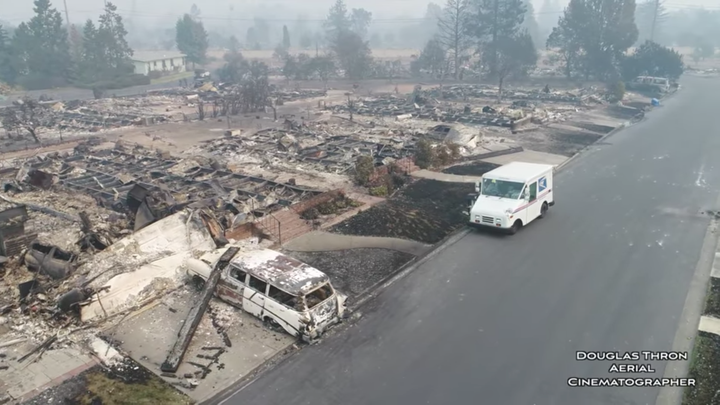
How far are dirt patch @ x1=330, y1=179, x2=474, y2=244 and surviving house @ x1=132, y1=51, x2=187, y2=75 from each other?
76247 mm

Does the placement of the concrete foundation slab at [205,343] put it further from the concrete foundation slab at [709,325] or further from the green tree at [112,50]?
the green tree at [112,50]

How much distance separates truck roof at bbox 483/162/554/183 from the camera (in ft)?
61.2

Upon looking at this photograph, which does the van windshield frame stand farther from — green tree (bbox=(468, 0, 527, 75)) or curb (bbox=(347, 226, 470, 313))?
green tree (bbox=(468, 0, 527, 75))

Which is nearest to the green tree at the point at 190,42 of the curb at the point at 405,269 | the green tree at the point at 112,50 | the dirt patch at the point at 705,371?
the green tree at the point at 112,50

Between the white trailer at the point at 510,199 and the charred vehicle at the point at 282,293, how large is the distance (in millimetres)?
7149

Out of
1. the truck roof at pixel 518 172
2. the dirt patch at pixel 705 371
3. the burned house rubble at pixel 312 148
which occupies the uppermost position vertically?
the truck roof at pixel 518 172

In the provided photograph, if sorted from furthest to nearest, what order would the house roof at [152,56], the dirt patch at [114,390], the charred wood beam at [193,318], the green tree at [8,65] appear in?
the house roof at [152,56]
the green tree at [8,65]
the charred wood beam at [193,318]
the dirt patch at [114,390]

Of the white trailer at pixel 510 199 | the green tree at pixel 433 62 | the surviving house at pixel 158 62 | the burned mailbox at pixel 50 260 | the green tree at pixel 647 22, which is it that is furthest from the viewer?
the green tree at pixel 647 22

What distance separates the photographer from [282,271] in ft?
42.1

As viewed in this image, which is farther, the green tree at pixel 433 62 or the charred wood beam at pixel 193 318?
the green tree at pixel 433 62

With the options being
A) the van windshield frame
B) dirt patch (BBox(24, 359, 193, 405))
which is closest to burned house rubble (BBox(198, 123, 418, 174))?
the van windshield frame

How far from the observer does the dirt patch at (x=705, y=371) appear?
9.91 metres

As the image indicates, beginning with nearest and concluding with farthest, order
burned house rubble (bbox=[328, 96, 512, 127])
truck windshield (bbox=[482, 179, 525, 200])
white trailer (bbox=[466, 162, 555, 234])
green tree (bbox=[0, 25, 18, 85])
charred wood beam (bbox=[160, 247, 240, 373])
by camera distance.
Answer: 1. charred wood beam (bbox=[160, 247, 240, 373])
2. white trailer (bbox=[466, 162, 555, 234])
3. truck windshield (bbox=[482, 179, 525, 200])
4. burned house rubble (bbox=[328, 96, 512, 127])
5. green tree (bbox=[0, 25, 18, 85])

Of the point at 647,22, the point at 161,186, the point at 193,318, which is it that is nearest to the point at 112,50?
the point at 161,186
